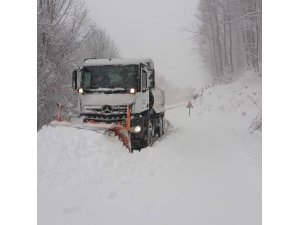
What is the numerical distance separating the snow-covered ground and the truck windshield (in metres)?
A: 1.06

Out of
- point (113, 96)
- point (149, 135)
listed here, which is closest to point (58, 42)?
point (113, 96)

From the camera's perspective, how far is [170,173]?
6.12m

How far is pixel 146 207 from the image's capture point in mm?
4438

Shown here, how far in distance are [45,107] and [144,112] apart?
12.8 feet

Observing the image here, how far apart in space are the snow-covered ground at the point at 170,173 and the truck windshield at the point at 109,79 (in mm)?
1057

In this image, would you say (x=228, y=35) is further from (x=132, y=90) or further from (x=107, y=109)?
(x=107, y=109)

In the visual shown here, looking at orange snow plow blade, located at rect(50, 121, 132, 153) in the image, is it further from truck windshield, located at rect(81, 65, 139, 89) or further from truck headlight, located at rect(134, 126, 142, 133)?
truck windshield, located at rect(81, 65, 139, 89)

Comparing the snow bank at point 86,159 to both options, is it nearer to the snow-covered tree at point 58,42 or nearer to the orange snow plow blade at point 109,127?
the orange snow plow blade at point 109,127

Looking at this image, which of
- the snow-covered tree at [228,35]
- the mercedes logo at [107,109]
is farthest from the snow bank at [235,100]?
the mercedes logo at [107,109]

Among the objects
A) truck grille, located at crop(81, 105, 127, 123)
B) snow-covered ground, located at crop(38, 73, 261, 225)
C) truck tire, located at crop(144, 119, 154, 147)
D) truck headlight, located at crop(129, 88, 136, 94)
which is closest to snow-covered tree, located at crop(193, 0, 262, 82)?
snow-covered ground, located at crop(38, 73, 261, 225)

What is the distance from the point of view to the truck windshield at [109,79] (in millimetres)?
7895

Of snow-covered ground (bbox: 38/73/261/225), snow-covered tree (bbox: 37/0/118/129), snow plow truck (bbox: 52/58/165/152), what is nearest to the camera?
snow-covered ground (bbox: 38/73/261/225)

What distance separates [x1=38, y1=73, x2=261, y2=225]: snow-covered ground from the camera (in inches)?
160
